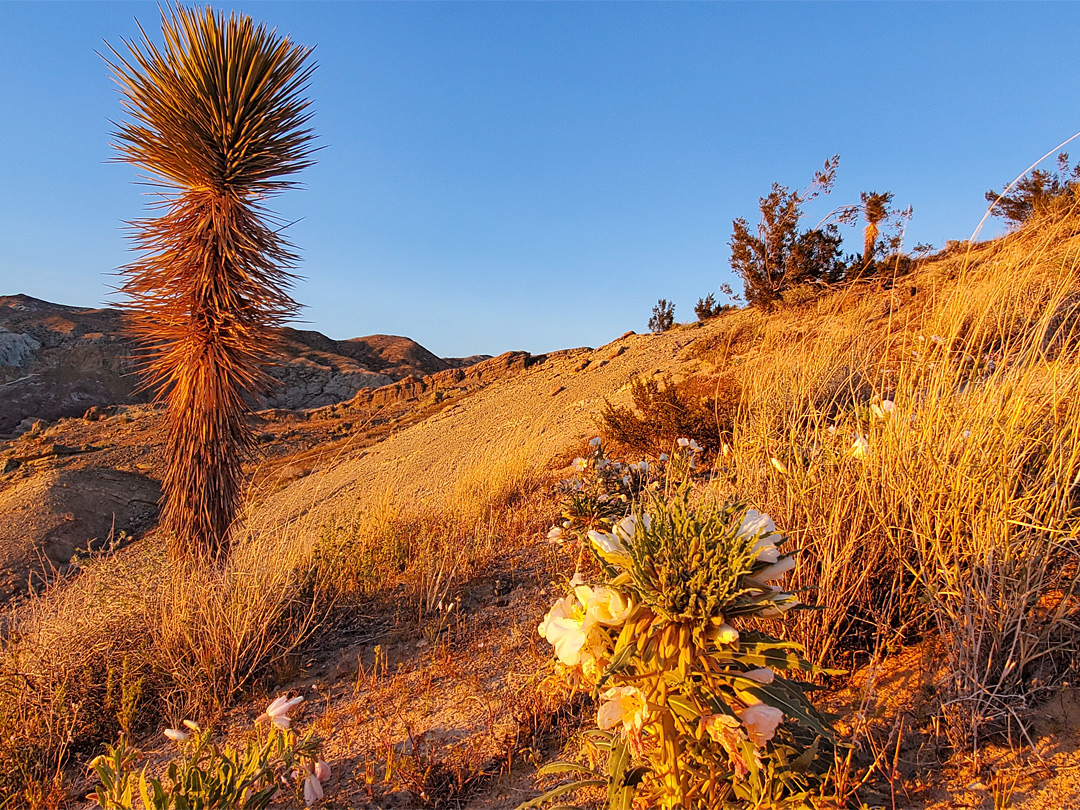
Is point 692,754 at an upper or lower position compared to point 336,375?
lower

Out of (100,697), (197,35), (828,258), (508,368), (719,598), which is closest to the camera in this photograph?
(719,598)

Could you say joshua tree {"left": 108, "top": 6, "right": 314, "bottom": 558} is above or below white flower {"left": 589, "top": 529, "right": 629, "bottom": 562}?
above

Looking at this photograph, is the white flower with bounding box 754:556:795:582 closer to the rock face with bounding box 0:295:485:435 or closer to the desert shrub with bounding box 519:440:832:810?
the desert shrub with bounding box 519:440:832:810

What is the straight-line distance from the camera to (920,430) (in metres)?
2.50

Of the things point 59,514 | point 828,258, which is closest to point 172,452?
point 59,514

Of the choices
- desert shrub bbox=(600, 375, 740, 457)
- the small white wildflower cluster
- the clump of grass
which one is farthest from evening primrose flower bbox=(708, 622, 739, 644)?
desert shrub bbox=(600, 375, 740, 457)

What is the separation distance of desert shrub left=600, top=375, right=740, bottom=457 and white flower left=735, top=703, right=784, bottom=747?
4.17 metres

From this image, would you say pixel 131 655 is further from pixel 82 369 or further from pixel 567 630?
pixel 82 369

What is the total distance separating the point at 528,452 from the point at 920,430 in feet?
15.7

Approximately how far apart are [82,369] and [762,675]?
31335mm

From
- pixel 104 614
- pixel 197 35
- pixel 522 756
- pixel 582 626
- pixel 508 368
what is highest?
pixel 197 35

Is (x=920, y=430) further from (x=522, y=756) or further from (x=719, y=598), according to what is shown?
(x=522, y=756)

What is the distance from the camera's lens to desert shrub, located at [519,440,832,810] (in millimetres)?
1410

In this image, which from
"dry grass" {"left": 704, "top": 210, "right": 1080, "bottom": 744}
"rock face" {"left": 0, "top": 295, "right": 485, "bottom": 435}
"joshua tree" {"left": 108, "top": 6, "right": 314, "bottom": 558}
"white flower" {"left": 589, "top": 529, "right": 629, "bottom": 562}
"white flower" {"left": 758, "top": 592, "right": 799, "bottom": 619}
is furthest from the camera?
"rock face" {"left": 0, "top": 295, "right": 485, "bottom": 435}
